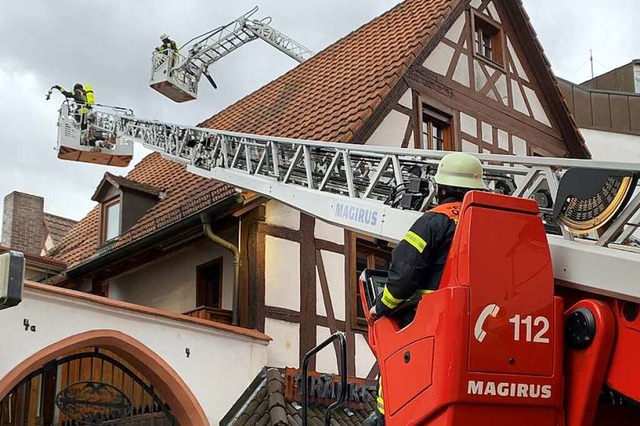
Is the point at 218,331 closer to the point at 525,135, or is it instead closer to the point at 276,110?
the point at 276,110

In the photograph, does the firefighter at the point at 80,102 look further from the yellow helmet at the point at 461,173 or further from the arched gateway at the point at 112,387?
the yellow helmet at the point at 461,173

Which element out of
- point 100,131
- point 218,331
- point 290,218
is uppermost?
point 100,131

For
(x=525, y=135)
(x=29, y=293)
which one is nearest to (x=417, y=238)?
(x=29, y=293)

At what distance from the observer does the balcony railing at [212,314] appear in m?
12.2

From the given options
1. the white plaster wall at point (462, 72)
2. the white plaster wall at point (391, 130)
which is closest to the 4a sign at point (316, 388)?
the white plaster wall at point (391, 130)

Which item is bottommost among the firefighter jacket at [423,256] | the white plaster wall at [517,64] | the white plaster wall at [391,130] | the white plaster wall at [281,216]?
the firefighter jacket at [423,256]

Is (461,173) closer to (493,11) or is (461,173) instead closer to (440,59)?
(440,59)

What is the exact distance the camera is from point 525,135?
1734 cm

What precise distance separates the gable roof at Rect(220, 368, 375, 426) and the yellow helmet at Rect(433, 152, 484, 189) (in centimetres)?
656

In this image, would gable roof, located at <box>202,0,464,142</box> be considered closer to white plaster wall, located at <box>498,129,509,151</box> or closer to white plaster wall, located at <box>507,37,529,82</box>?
white plaster wall, located at <box>507,37,529,82</box>

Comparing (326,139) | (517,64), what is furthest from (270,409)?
(517,64)

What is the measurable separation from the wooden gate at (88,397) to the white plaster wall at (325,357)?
6.60 feet

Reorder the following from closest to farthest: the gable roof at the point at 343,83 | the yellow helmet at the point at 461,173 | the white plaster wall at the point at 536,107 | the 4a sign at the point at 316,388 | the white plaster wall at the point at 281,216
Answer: the yellow helmet at the point at 461,173 → the 4a sign at the point at 316,388 → the white plaster wall at the point at 281,216 → the gable roof at the point at 343,83 → the white plaster wall at the point at 536,107

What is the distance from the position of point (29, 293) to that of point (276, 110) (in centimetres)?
682
